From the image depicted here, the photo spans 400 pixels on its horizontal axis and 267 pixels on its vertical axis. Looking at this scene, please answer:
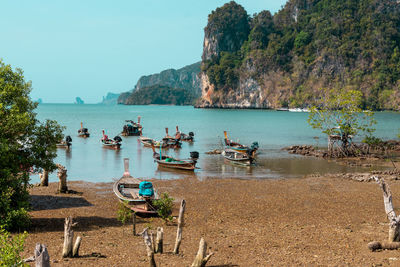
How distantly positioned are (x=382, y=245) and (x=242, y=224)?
609cm

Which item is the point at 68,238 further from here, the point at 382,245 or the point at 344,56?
the point at 344,56

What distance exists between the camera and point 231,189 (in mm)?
26547

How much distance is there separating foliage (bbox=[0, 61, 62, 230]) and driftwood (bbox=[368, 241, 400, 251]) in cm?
1332

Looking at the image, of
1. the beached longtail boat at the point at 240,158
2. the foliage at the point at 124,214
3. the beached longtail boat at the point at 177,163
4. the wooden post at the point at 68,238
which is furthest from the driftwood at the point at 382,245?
the beached longtail boat at the point at 240,158

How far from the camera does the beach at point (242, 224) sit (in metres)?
13.3

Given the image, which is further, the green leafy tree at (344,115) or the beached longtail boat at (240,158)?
the green leafy tree at (344,115)

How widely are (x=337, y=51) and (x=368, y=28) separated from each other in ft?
50.2

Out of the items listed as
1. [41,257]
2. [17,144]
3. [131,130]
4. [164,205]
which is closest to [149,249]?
[41,257]

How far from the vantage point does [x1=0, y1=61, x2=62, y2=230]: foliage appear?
15.7 meters

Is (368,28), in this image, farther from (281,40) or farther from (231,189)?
(231,189)

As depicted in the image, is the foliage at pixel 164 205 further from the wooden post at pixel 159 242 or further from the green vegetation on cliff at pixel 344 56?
the green vegetation on cliff at pixel 344 56

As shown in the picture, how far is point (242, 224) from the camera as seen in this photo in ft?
58.4

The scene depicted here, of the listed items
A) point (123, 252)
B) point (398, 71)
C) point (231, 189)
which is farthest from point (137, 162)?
point (398, 71)

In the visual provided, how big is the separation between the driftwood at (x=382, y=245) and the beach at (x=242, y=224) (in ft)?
0.82
